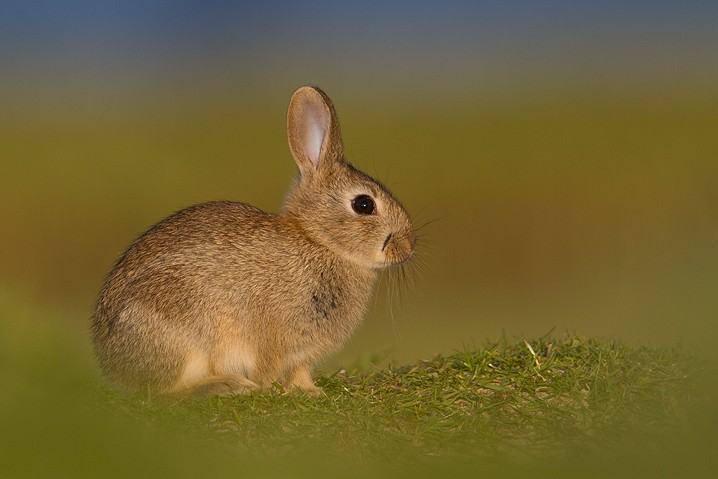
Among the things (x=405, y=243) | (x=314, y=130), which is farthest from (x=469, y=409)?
(x=314, y=130)

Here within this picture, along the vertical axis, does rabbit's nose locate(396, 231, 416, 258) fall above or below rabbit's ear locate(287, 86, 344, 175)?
below

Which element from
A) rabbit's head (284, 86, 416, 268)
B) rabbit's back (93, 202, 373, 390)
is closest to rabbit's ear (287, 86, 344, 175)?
rabbit's head (284, 86, 416, 268)

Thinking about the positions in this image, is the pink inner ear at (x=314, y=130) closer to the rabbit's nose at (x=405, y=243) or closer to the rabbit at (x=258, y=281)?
the rabbit at (x=258, y=281)

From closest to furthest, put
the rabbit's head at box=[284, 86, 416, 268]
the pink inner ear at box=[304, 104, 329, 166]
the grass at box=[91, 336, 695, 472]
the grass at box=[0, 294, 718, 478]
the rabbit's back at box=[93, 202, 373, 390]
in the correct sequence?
the grass at box=[0, 294, 718, 478]
the grass at box=[91, 336, 695, 472]
the rabbit's back at box=[93, 202, 373, 390]
the rabbit's head at box=[284, 86, 416, 268]
the pink inner ear at box=[304, 104, 329, 166]

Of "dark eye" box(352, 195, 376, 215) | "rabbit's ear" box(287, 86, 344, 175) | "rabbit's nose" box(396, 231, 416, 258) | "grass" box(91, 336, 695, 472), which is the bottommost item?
"grass" box(91, 336, 695, 472)

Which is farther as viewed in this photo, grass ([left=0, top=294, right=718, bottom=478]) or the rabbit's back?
the rabbit's back

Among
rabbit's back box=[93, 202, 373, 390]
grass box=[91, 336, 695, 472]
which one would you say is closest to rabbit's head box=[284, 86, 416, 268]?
rabbit's back box=[93, 202, 373, 390]

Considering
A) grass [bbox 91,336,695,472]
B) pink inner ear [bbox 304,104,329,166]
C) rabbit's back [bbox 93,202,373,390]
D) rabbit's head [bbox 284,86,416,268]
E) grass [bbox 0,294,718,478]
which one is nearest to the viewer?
grass [bbox 0,294,718,478]

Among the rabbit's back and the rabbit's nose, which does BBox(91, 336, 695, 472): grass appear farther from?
the rabbit's nose
